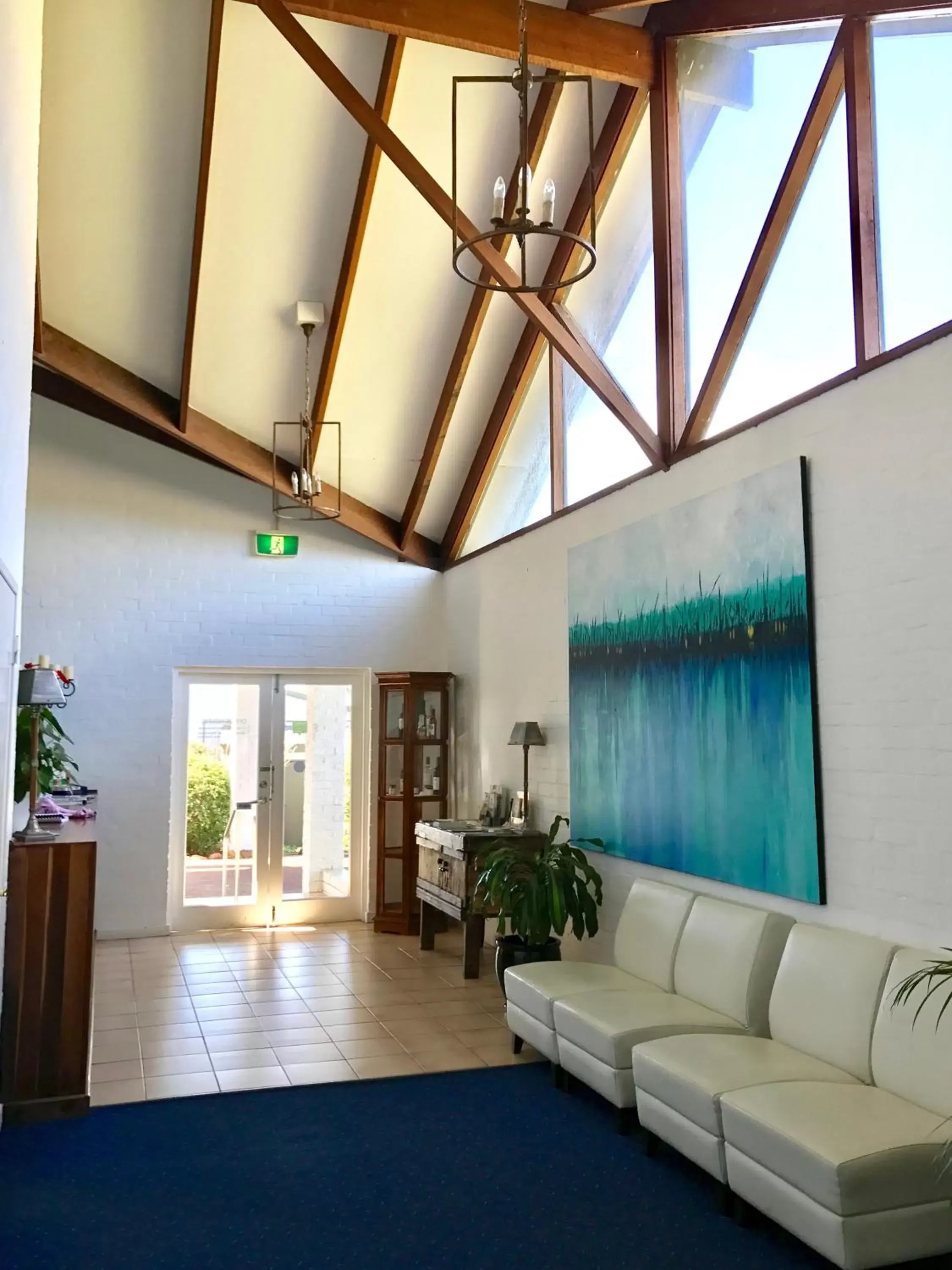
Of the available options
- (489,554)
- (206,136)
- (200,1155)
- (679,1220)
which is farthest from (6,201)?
(489,554)

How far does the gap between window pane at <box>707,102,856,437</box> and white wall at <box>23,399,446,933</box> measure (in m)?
4.90

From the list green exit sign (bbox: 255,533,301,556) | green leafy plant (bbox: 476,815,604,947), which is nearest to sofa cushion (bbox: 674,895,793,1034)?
green leafy plant (bbox: 476,815,604,947)

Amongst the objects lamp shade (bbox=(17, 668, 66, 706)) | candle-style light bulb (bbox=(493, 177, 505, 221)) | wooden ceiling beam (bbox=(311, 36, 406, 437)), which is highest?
wooden ceiling beam (bbox=(311, 36, 406, 437))

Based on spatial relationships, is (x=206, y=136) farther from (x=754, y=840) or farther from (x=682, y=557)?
(x=754, y=840)

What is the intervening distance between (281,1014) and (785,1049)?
3064mm

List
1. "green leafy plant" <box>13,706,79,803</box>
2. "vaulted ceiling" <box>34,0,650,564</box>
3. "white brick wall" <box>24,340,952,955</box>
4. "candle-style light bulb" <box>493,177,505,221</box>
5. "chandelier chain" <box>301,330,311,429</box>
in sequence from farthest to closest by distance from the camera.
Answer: "chandelier chain" <box>301,330,311,429</box>
"green leafy plant" <box>13,706,79,803</box>
"vaulted ceiling" <box>34,0,650,564</box>
"white brick wall" <box>24,340,952,955</box>
"candle-style light bulb" <box>493,177,505,221</box>

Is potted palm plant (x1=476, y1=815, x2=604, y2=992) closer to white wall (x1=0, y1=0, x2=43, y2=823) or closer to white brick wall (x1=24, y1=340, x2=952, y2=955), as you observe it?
white brick wall (x1=24, y1=340, x2=952, y2=955)

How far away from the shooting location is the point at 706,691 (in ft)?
16.3

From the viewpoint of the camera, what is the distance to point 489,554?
814cm

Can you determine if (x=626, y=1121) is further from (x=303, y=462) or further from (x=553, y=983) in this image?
(x=303, y=462)

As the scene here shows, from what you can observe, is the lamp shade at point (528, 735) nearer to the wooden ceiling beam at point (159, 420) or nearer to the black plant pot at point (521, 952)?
the black plant pot at point (521, 952)

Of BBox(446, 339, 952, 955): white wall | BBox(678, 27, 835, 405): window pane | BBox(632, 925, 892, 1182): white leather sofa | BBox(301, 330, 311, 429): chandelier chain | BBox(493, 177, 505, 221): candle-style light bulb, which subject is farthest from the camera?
BBox(301, 330, 311, 429): chandelier chain

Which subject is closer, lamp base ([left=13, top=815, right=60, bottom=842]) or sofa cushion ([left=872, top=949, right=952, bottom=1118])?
sofa cushion ([left=872, top=949, right=952, bottom=1118])

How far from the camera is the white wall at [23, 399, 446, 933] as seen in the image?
321 inches
